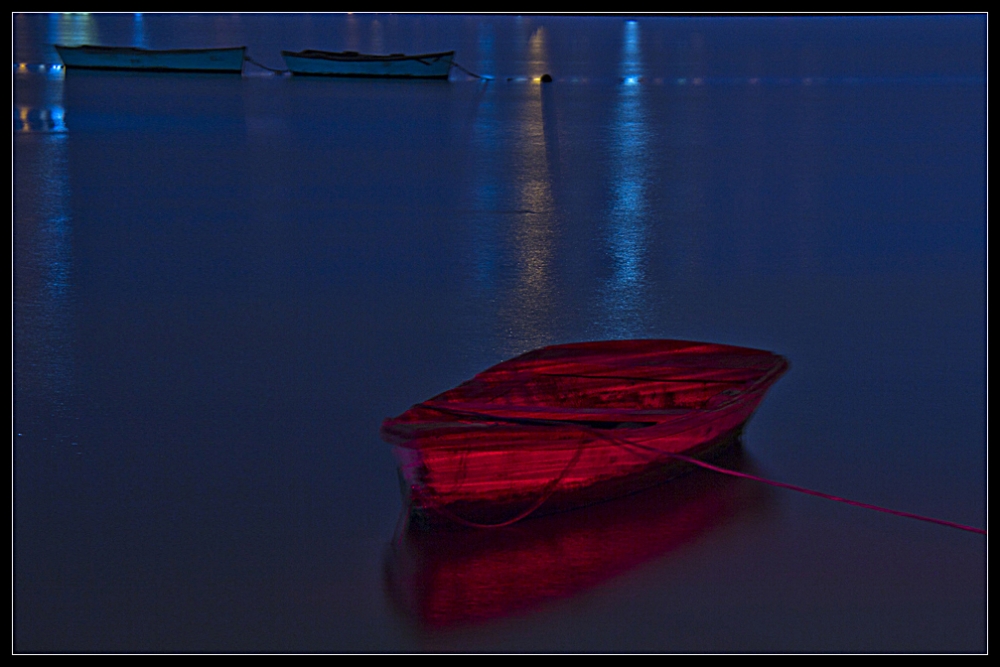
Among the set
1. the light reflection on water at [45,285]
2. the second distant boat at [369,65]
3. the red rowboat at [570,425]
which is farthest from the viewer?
the second distant boat at [369,65]

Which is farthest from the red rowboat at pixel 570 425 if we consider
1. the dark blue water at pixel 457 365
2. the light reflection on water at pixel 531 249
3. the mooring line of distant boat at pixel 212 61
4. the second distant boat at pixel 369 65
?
the mooring line of distant boat at pixel 212 61

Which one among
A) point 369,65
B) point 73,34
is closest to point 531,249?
point 369,65

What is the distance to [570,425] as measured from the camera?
→ 3615 millimetres

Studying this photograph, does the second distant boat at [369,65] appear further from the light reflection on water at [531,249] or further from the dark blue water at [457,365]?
the dark blue water at [457,365]

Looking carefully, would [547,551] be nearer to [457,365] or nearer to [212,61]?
[457,365]

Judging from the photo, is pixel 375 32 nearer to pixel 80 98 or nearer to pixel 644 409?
pixel 80 98

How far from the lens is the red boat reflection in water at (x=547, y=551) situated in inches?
125

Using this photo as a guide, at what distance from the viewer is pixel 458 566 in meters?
3.36

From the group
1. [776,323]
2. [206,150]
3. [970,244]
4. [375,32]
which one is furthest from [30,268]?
[375,32]

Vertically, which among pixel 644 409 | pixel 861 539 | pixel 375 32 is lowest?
pixel 861 539

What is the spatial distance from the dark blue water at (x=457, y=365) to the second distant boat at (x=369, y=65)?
23.2 ft

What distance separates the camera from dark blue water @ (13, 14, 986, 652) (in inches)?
126

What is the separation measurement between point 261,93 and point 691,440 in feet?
45.8
